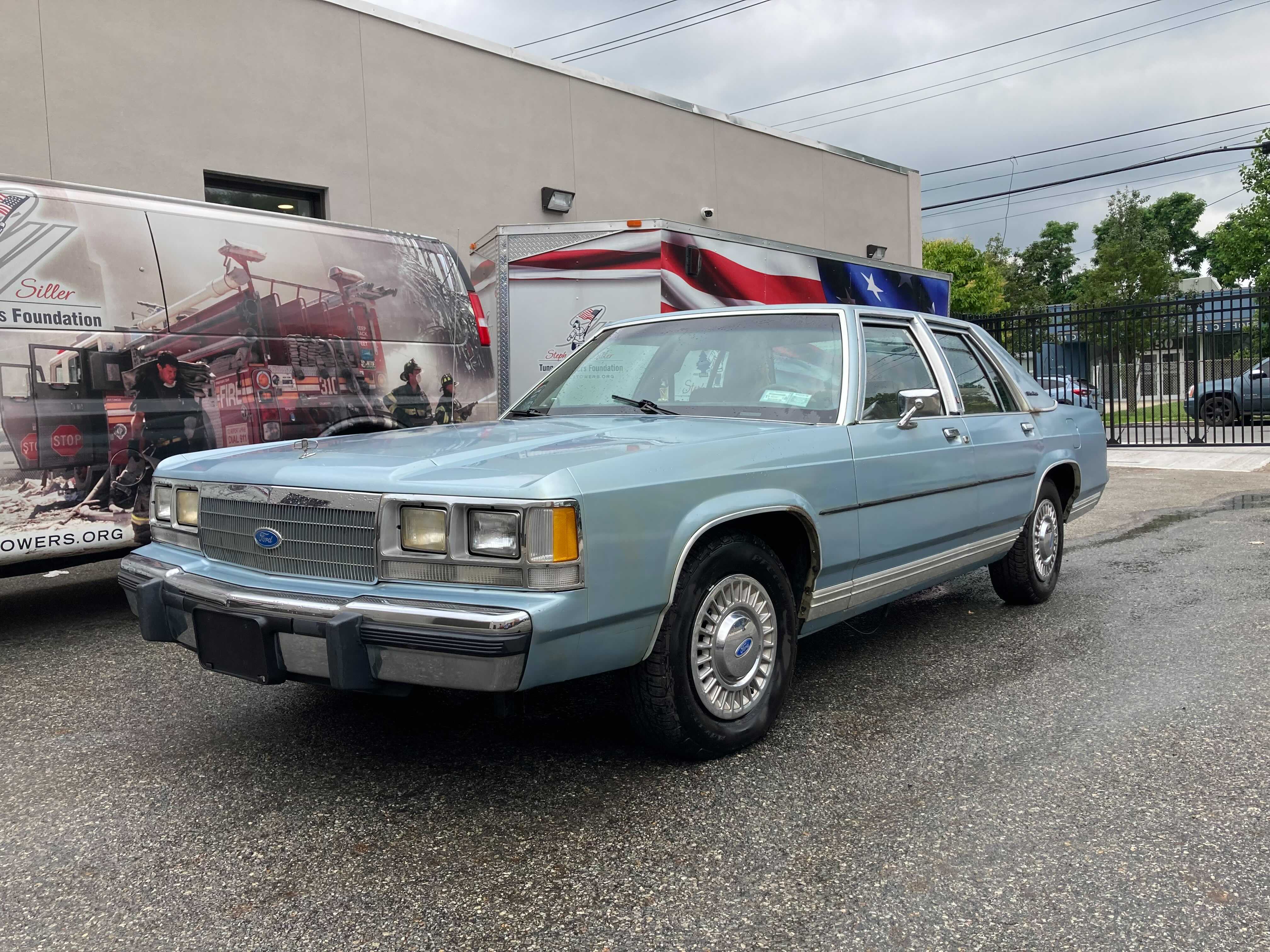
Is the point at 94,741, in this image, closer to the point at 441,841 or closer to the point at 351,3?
the point at 441,841

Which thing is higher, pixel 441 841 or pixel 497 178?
pixel 497 178

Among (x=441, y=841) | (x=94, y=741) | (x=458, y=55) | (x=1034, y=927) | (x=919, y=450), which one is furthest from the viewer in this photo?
(x=458, y=55)

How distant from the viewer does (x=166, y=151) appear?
30.6ft

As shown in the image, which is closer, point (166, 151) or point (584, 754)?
point (584, 754)

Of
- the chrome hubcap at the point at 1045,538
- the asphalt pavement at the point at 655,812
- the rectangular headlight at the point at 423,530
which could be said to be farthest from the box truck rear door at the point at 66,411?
the chrome hubcap at the point at 1045,538

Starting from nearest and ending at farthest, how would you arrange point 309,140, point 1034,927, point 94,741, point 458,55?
point 1034,927 < point 94,741 < point 309,140 < point 458,55

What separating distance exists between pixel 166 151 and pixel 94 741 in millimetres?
7441

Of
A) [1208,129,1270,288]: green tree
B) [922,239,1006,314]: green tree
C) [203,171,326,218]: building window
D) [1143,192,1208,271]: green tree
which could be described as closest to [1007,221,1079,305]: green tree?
[1143,192,1208,271]: green tree

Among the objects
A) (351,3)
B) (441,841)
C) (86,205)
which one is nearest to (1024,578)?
(441,841)

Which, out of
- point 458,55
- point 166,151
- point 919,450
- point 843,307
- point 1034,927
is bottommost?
point 1034,927

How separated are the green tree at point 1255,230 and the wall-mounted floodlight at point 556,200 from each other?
1496cm

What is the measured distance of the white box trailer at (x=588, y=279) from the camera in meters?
8.15

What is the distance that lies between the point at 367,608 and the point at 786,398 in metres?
1.90

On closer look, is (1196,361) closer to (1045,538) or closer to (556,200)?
(556,200)
